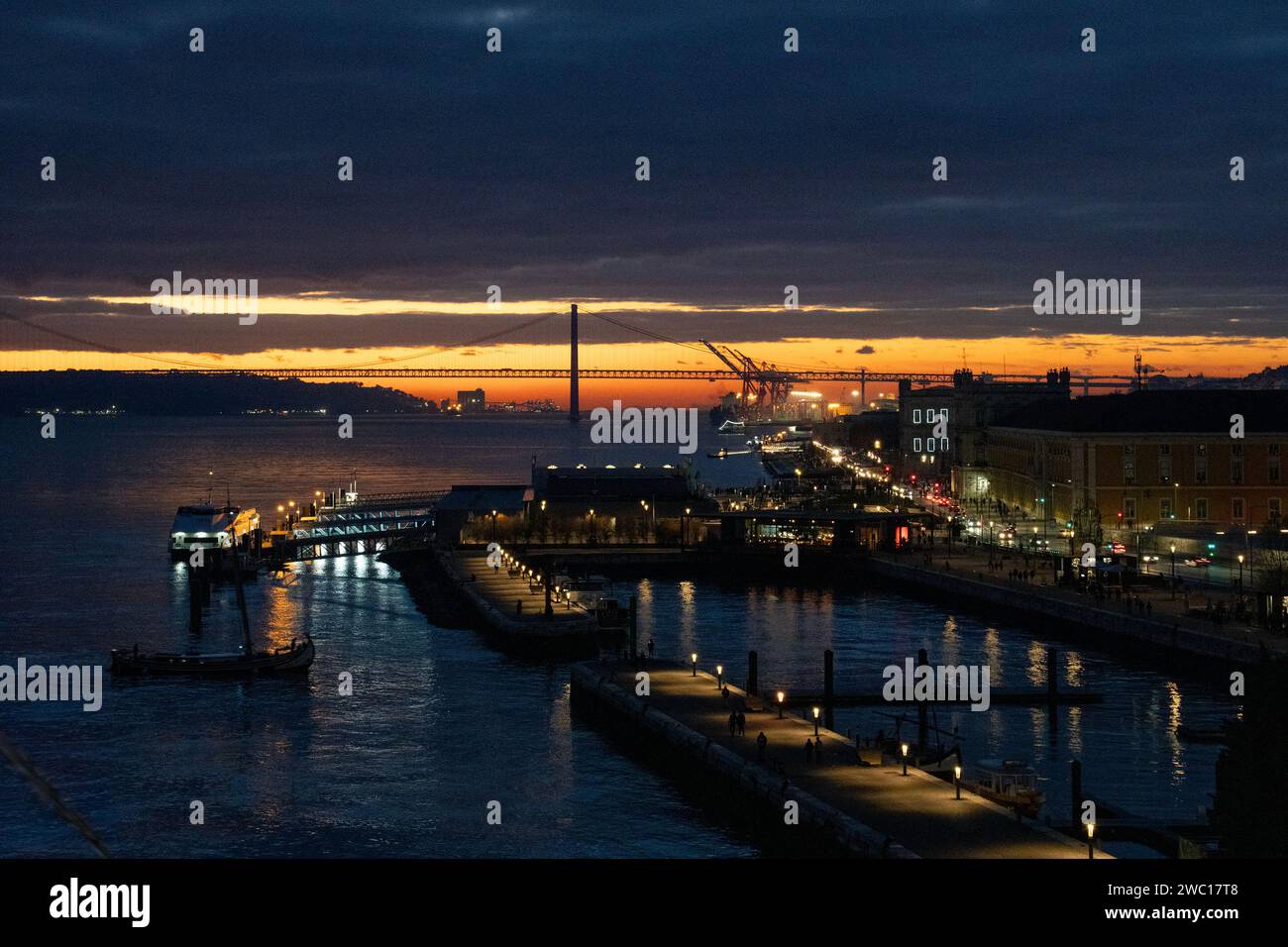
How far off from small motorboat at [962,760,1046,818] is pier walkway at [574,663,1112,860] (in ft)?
0.77

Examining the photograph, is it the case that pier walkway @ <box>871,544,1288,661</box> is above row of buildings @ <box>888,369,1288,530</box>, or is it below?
below

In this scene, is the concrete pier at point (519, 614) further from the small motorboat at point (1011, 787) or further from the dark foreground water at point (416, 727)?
the small motorboat at point (1011, 787)

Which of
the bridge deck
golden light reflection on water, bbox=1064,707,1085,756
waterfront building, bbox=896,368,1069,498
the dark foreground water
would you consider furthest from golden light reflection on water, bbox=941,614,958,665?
waterfront building, bbox=896,368,1069,498

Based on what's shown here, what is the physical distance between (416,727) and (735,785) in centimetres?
636

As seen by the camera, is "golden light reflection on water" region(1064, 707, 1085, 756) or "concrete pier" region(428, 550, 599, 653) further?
"concrete pier" region(428, 550, 599, 653)

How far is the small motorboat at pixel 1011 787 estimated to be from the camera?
14414mm

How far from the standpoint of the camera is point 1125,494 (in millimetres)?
42344

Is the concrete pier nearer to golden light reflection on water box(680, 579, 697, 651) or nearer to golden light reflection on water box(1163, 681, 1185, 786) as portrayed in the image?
golden light reflection on water box(680, 579, 697, 651)

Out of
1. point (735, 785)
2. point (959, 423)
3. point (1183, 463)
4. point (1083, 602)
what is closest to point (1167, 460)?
point (1183, 463)

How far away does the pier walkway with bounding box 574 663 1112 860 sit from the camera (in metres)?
12.5

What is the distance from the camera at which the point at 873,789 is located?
570 inches

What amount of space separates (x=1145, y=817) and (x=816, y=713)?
11.9ft

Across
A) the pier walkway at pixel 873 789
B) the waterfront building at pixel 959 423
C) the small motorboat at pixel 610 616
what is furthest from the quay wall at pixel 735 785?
the waterfront building at pixel 959 423
